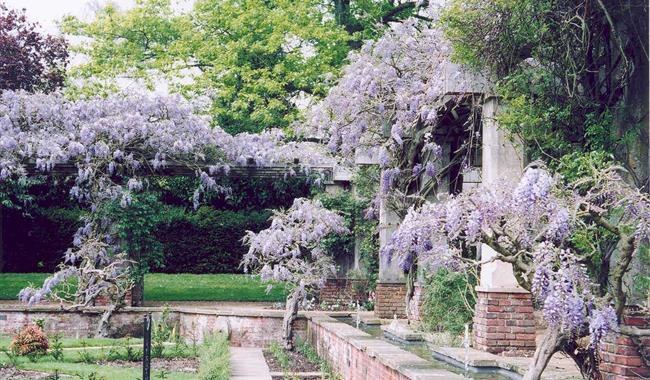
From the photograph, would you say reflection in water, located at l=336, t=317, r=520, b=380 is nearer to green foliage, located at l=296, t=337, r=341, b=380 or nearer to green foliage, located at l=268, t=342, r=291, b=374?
green foliage, located at l=296, t=337, r=341, b=380

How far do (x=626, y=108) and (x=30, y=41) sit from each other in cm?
1852

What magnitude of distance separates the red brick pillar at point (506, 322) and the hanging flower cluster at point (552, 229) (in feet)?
6.89

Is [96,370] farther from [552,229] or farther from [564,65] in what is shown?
[552,229]

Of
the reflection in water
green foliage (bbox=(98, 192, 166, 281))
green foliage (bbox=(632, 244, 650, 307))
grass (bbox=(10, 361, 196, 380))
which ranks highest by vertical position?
green foliage (bbox=(98, 192, 166, 281))

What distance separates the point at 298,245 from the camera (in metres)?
13.5

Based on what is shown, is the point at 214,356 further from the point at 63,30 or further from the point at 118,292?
the point at 63,30

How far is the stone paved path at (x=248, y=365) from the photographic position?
33.2ft

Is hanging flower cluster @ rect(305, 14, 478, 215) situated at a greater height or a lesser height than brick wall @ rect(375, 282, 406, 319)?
greater

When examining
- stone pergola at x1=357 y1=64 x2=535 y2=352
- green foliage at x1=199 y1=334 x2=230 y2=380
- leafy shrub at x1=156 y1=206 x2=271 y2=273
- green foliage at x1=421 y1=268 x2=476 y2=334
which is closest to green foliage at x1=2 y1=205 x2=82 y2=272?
leafy shrub at x1=156 y1=206 x2=271 y2=273

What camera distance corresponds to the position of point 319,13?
22.0 meters

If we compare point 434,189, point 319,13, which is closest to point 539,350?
point 434,189

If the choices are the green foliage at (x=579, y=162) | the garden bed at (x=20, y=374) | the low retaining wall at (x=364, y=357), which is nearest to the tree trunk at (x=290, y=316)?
the low retaining wall at (x=364, y=357)

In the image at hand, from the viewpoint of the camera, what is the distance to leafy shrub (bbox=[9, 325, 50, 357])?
1088 cm

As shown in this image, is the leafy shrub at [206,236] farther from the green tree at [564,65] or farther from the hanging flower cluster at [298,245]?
the green tree at [564,65]
